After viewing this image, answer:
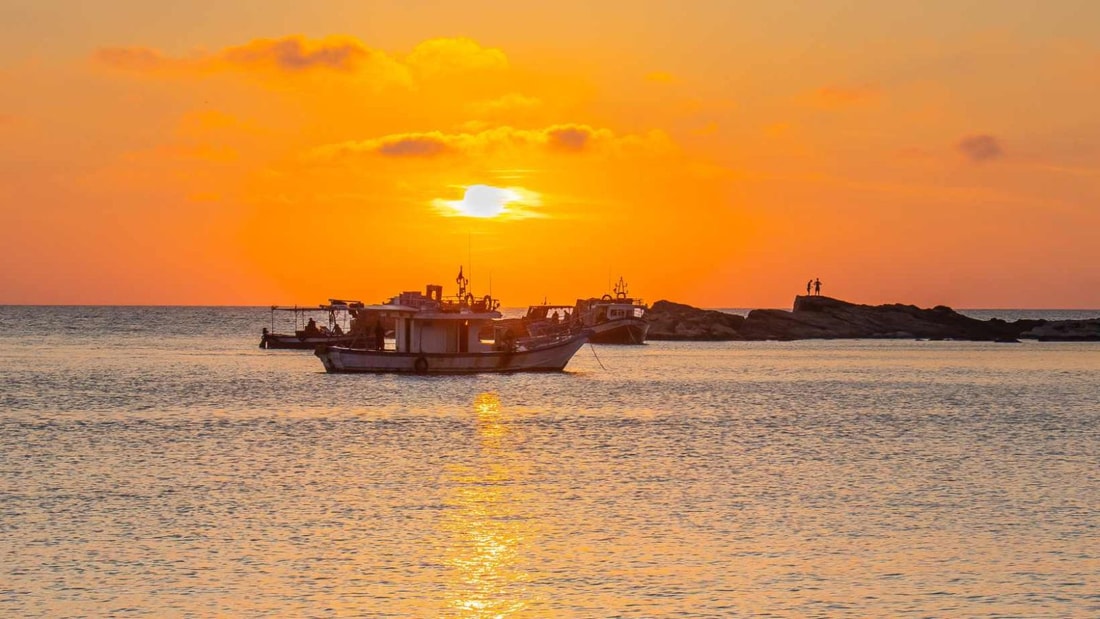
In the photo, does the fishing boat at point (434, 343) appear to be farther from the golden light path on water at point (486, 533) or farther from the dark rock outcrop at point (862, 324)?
the dark rock outcrop at point (862, 324)

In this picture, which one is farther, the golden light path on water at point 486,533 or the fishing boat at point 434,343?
the fishing boat at point 434,343

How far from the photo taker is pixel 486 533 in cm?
2562

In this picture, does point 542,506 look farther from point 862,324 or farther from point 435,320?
point 862,324

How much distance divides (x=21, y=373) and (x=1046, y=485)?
6764 cm

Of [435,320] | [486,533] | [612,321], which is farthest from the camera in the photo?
[612,321]

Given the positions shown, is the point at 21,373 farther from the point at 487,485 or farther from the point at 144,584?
the point at 144,584

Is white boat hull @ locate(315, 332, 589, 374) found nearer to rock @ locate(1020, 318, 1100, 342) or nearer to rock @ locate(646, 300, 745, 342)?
rock @ locate(646, 300, 745, 342)

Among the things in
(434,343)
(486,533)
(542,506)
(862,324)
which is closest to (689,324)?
(862,324)

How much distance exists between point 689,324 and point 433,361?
100543 millimetres

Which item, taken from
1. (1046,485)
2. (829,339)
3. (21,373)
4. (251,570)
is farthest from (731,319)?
(251,570)

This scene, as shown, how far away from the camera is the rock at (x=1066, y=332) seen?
6762 inches

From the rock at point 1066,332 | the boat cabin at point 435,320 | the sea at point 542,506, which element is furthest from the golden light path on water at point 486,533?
the rock at point 1066,332

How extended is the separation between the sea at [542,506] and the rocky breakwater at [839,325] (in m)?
109

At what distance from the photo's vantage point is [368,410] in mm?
56219
